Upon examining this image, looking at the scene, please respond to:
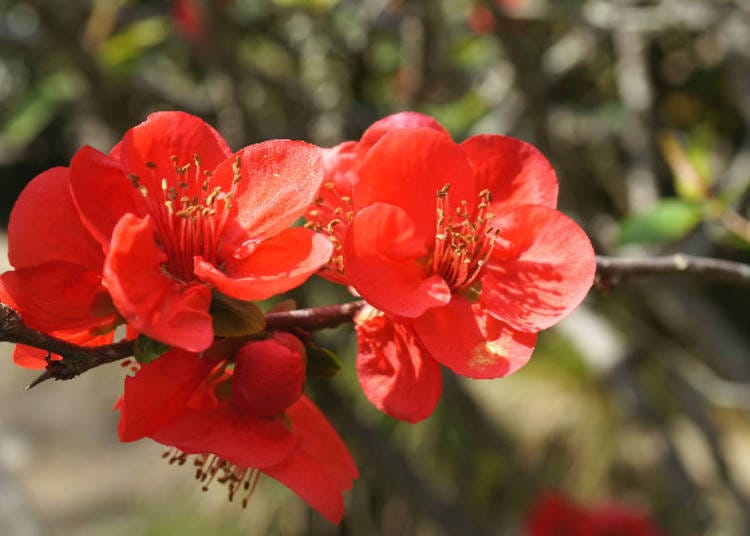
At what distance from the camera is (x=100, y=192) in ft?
2.03

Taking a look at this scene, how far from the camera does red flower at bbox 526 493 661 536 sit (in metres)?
2.08

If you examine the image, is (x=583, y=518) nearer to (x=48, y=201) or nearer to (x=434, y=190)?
(x=434, y=190)

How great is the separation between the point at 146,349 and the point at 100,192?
13 centimetres

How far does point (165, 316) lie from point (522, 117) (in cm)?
133

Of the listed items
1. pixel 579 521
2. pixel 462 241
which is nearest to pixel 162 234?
pixel 462 241

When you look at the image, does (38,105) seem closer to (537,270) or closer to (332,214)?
(332,214)

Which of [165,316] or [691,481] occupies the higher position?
[165,316]

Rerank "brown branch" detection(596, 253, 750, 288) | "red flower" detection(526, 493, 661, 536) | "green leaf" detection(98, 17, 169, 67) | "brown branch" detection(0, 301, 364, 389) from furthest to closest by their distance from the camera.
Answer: "red flower" detection(526, 493, 661, 536)
"green leaf" detection(98, 17, 169, 67)
"brown branch" detection(596, 253, 750, 288)
"brown branch" detection(0, 301, 364, 389)

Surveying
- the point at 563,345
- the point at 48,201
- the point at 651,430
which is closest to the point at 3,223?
the point at 563,345

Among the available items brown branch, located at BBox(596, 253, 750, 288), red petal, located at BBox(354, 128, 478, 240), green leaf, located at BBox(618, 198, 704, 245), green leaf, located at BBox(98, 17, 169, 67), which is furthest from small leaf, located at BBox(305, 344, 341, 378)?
green leaf, located at BBox(98, 17, 169, 67)

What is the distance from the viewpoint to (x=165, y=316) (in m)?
0.55

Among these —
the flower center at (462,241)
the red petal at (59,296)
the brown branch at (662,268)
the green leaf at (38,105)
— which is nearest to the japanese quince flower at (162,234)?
the red petal at (59,296)

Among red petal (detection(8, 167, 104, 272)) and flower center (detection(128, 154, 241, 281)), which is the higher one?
red petal (detection(8, 167, 104, 272))

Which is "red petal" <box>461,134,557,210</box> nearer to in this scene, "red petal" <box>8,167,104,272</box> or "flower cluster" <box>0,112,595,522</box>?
"flower cluster" <box>0,112,595,522</box>
